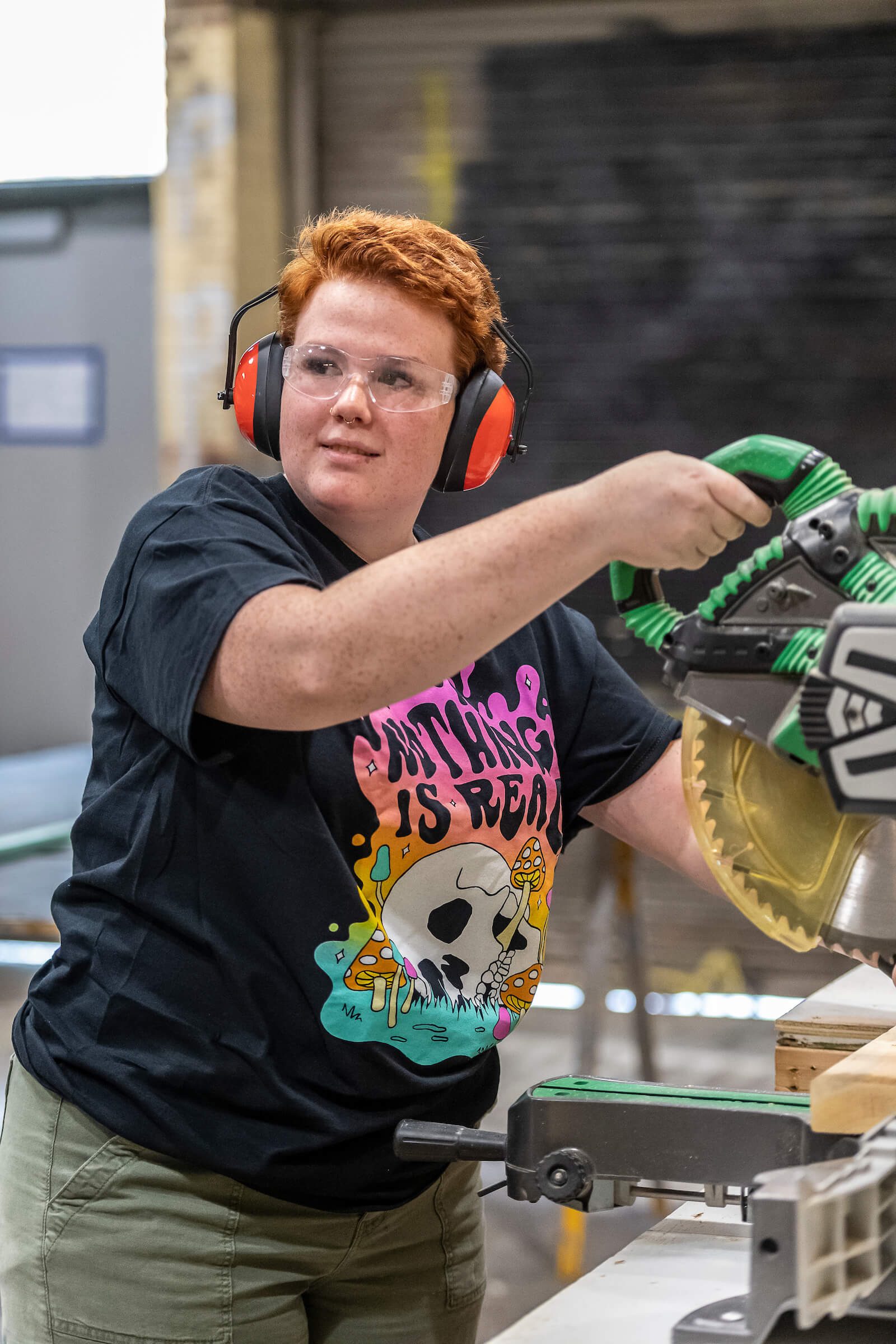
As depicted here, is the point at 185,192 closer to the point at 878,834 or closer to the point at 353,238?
the point at 353,238

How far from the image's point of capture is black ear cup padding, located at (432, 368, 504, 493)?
57.3 inches

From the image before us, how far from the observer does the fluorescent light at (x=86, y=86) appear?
14.8 ft

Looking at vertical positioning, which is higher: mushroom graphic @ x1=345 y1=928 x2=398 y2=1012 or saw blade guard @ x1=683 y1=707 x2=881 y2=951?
saw blade guard @ x1=683 y1=707 x2=881 y2=951

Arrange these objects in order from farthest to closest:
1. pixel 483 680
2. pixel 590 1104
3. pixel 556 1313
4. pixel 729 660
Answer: pixel 483 680 → pixel 556 1313 → pixel 590 1104 → pixel 729 660

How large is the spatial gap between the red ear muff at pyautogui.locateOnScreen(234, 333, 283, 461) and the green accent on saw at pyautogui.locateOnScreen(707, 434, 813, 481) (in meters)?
0.53

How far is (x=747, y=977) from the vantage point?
4.54m

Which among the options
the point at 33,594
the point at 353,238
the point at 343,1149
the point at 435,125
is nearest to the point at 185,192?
the point at 435,125

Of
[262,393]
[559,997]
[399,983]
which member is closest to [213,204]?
[559,997]

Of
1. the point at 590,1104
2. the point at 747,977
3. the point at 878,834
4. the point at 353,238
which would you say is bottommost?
the point at 747,977

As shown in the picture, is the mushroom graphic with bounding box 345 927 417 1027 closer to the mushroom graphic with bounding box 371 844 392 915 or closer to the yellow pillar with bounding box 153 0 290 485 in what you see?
the mushroom graphic with bounding box 371 844 392 915

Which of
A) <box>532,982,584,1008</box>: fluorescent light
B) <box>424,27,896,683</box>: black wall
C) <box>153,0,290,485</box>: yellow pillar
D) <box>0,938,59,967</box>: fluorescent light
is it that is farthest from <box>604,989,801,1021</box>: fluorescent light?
<box>153,0,290,485</box>: yellow pillar

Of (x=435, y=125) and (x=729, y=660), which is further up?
(x=435, y=125)

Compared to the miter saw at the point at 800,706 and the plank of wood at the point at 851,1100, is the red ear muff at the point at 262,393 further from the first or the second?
the plank of wood at the point at 851,1100

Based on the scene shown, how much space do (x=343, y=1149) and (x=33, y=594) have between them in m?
4.42
